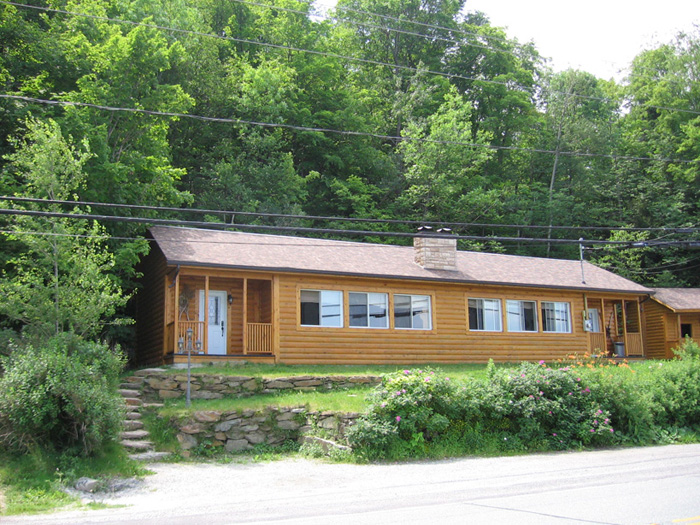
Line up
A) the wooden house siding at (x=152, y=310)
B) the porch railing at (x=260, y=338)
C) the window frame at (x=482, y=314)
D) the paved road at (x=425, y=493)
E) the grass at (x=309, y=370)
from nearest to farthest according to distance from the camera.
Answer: the paved road at (x=425, y=493), the grass at (x=309, y=370), the porch railing at (x=260, y=338), the wooden house siding at (x=152, y=310), the window frame at (x=482, y=314)

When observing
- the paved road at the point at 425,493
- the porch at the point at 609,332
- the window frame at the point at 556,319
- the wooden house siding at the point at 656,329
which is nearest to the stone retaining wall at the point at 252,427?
the paved road at the point at 425,493

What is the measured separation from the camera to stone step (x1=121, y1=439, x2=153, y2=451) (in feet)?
41.6

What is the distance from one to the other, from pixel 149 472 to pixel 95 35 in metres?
18.1

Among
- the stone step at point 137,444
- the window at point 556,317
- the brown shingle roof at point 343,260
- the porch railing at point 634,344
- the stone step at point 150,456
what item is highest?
the brown shingle roof at point 343,260

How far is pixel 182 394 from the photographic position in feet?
51.8

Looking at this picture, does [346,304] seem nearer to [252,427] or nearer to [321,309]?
[321,309]

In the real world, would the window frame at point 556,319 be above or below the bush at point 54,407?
above

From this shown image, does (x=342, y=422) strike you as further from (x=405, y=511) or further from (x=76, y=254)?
(x=76, y=254)

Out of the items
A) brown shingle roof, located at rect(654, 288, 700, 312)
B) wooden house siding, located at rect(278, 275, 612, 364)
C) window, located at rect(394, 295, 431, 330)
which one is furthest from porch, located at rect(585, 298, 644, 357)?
window, located at rect(394, 295, 431, 330)

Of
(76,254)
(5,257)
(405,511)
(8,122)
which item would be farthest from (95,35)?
(405,511)

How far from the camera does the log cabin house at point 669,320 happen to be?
2878 centimetres

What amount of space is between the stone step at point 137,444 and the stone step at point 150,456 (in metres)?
0.13

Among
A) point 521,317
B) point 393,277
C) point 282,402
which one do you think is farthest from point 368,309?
point 282,402

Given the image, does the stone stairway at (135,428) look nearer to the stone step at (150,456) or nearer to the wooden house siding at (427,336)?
the stone step at (150,456)
